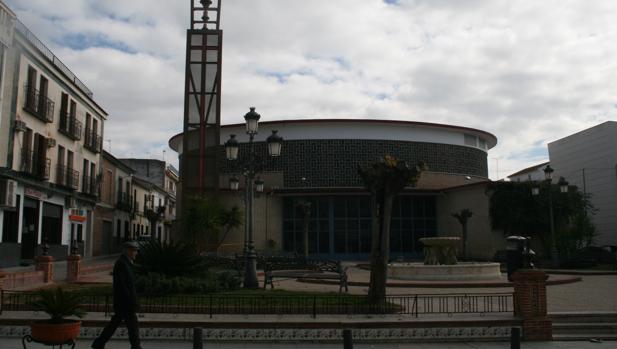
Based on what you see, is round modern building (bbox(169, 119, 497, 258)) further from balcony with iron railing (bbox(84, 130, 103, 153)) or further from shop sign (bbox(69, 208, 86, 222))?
shop sign (bbox(69, 208, 86, 222))

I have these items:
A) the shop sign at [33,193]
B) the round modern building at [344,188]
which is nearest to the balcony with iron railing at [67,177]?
the shop sign at [33,193]

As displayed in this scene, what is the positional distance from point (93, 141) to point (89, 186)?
2.91 metres

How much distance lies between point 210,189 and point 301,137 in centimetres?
927

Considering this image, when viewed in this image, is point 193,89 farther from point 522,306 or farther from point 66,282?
point 522,306

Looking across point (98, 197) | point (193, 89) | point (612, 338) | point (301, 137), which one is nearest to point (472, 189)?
point (301, 137)

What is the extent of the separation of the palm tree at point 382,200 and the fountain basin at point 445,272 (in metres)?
9.03

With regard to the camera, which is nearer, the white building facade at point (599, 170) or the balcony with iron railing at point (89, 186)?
the balcony with iron railing at point (89, 186)

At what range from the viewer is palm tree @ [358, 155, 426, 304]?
1240cm

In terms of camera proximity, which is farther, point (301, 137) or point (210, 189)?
point (301, 137)

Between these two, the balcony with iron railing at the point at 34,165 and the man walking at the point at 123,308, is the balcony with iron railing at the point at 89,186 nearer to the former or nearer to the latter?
the balcony with iron railing at the point at 34,165

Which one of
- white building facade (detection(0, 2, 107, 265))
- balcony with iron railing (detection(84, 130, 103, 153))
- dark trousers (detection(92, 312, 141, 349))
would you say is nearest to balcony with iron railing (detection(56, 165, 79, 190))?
white building facade (detection(0, 2, 107, 265))

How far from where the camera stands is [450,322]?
10555 millimetres

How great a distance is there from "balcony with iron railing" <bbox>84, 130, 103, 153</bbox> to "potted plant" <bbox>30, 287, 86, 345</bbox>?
28145 mm

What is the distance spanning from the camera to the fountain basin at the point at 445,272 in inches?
838
